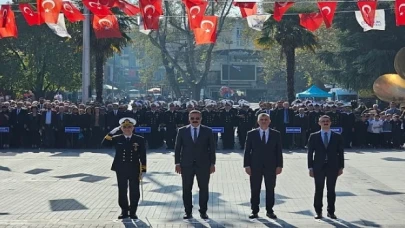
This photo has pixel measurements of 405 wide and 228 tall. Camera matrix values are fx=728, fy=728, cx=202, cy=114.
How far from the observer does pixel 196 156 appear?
12.3 meters

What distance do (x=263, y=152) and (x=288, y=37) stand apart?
2141cm

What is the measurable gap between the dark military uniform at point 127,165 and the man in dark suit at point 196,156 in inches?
26.7

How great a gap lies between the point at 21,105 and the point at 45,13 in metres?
5.83

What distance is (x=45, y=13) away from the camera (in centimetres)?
2161

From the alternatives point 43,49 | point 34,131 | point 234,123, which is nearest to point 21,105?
point 34,131

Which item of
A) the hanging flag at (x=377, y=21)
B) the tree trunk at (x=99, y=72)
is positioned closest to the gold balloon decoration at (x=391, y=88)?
the hanging flag at (x=377, y=21)

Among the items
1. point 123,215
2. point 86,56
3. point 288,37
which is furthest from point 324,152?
point 288,37

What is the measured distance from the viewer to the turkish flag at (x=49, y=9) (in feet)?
70.3

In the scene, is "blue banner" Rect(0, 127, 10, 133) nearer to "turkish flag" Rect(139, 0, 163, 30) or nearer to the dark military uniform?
"turkish flag" Rect(139, 0, 163, 30)

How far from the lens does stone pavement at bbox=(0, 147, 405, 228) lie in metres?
12.0

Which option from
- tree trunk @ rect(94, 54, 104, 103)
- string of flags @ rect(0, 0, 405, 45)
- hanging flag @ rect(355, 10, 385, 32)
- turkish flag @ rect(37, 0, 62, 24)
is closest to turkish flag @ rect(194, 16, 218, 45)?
string of flags @ rect(0, 0, 405, 45)

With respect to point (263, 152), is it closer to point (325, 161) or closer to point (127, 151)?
point (325, 161)

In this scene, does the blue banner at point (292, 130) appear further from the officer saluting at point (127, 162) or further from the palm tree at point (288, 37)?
the officer saluting at point (127, 162)

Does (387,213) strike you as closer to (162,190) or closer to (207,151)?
(207,151)
